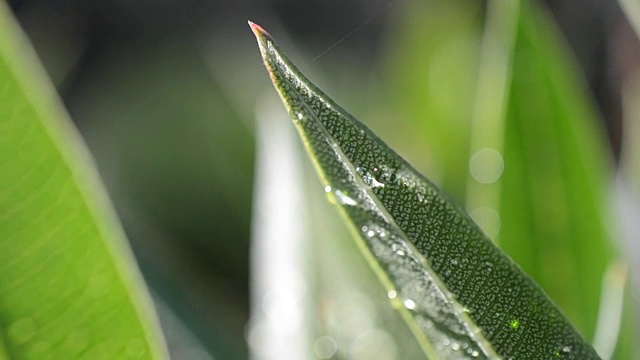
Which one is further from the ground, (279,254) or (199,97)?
(199,97)

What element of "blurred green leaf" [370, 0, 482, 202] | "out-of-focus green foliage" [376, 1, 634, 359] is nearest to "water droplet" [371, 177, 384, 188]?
"out-of-focus green foliage" [376, 1, 634, 359]

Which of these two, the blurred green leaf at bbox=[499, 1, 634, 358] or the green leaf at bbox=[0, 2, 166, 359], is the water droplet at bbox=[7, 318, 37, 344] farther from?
the blurred green leaf at bbox=[499, 1, 634, 358]

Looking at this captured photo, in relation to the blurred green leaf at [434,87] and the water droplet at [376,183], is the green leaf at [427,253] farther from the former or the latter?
the blurred green leaf at [434,87]

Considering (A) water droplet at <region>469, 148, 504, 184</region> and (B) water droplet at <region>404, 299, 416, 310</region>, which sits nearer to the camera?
(B) water droplet at <region>404, 299, 416, 310</region>

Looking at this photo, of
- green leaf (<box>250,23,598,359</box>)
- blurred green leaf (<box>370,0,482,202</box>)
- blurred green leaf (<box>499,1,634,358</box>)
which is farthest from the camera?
blurred green leaf (<box>370,0,482,202</box>)

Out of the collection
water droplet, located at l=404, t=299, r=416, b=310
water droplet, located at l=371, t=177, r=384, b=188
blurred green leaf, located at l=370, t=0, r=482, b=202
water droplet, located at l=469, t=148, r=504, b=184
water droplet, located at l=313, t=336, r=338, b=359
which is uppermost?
blurred green leaf, located at l=370, t=0, r=482, b=202

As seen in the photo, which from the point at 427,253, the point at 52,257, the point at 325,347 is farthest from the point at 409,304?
the point at 325,347

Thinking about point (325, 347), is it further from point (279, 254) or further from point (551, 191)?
point (551, 191)

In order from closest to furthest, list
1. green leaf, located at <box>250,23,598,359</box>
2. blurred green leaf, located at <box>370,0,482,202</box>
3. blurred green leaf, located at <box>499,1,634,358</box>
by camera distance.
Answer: green leaf, located at <box>250,23,598,359</box>, blurred green leaf, located at <box>499,1,634,358</box>, blurred green leaf, located at <box>370,0,482,202</box>
